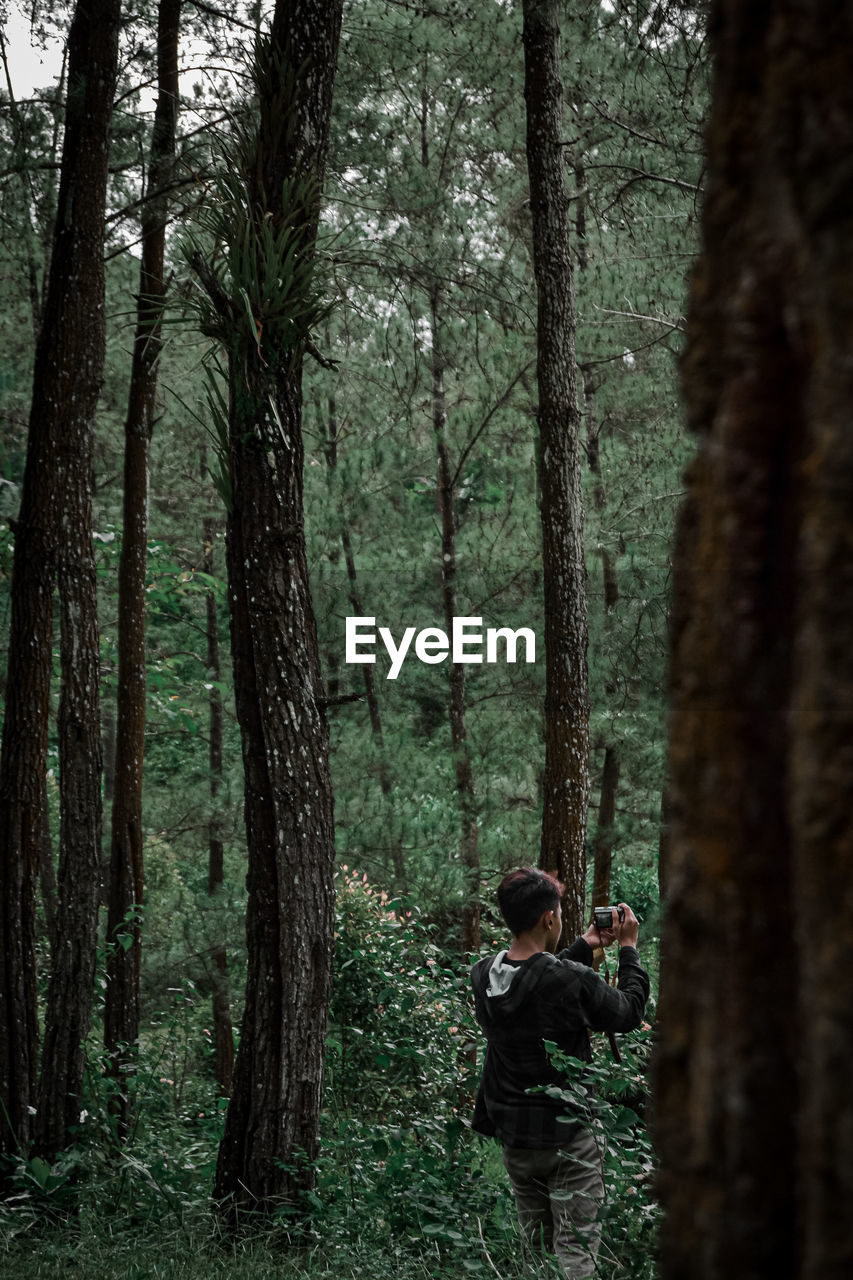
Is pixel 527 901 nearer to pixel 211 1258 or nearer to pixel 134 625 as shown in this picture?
pixel 211 1258

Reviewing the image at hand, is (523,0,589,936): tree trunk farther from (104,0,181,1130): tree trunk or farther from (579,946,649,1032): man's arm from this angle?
(579,946,649,1032): man's arm

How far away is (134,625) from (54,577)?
2911 millimetres

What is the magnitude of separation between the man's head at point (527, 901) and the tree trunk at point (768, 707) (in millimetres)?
2794

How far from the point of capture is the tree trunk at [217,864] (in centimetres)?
1149

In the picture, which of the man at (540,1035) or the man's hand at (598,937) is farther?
the man's hand at (598,937)

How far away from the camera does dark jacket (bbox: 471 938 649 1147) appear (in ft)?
11.1

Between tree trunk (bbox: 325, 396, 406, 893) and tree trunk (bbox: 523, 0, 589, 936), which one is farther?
tree trunk (bbox: 325, 396, 406, 893)

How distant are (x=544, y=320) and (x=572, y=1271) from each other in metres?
6.01

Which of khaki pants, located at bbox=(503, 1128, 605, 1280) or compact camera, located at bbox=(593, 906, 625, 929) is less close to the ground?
compact camera, located at bbox=(593, 906, 625, 929)

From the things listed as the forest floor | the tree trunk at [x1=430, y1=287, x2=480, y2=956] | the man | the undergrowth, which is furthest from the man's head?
the tree trunk at [x1=430, y1=287, x2=480, y2=956]

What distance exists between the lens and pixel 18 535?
5.75 m

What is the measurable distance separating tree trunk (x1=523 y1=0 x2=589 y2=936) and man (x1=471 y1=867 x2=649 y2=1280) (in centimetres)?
358

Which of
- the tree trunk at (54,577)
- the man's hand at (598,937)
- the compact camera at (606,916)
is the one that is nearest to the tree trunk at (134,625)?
the tree trunk at (54,577)

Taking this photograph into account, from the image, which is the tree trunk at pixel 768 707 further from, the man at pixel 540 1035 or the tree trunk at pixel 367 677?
the tree trunk at pixel 367 677
